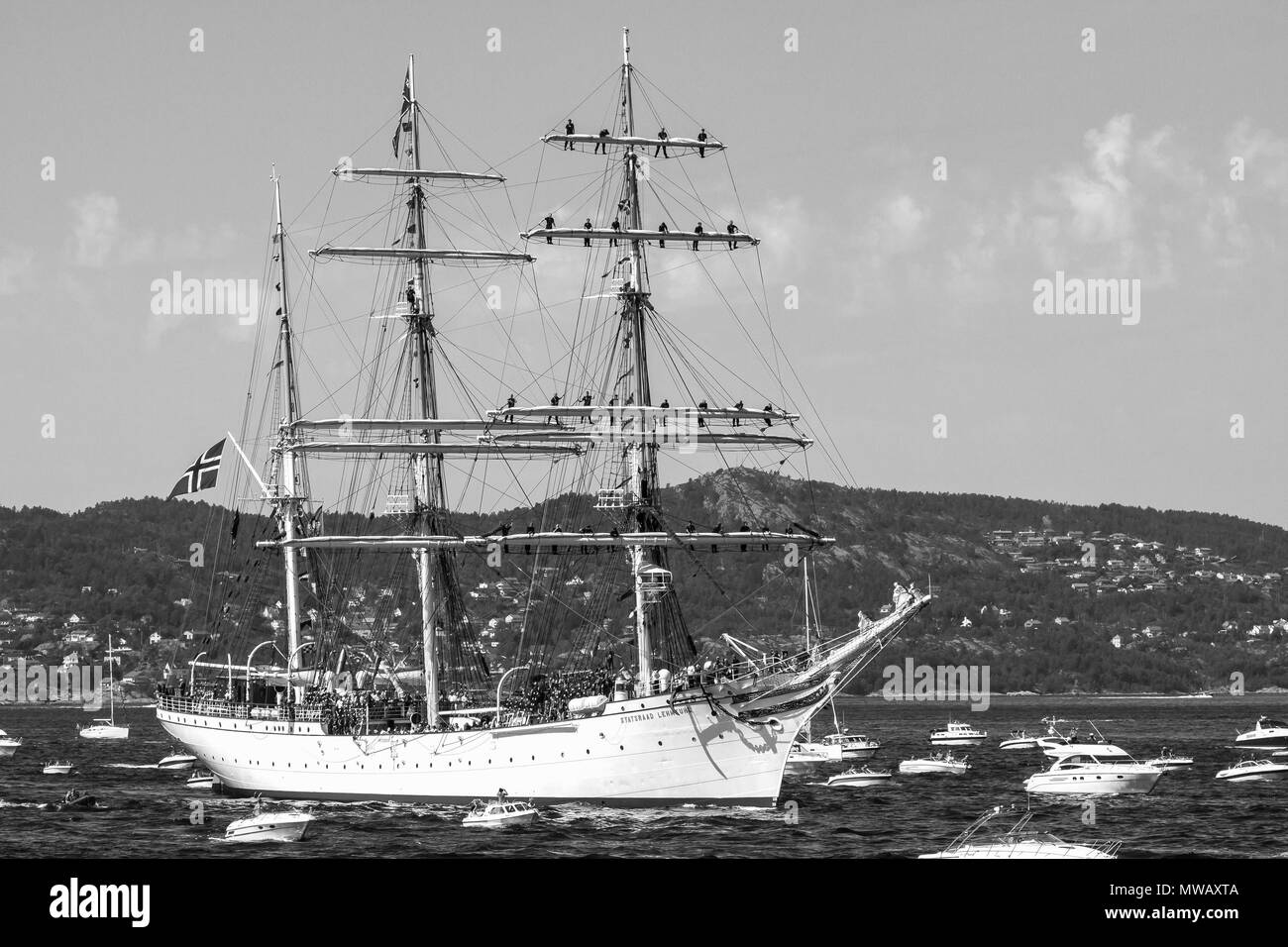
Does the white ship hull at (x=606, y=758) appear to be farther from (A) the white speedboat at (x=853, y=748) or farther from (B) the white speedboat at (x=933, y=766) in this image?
(A) the white speedboat at (x=853, y=748)

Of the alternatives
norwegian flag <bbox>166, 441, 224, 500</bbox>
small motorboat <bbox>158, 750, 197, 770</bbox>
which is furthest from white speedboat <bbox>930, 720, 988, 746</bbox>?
norwegian flag <bbox>166, 441, 224, 500</bbox>

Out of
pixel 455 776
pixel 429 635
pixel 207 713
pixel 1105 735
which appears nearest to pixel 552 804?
pixel 455 776

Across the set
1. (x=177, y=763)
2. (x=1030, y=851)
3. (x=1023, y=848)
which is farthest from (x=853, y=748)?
(x=1030, y=851)

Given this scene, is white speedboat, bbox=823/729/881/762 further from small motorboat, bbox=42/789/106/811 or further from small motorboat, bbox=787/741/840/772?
small motorboat, bbox=42/789/106/811

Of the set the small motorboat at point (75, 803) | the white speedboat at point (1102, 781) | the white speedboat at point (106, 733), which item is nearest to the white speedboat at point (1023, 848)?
the white speedboat at point (1102, 781)

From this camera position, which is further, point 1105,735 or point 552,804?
point 1105,735

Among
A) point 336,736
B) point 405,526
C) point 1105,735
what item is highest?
point 405,526

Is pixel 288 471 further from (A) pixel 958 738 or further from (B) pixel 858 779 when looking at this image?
(A) pixel 958 738

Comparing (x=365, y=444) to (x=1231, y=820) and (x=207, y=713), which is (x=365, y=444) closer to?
(x=207, y=713)
